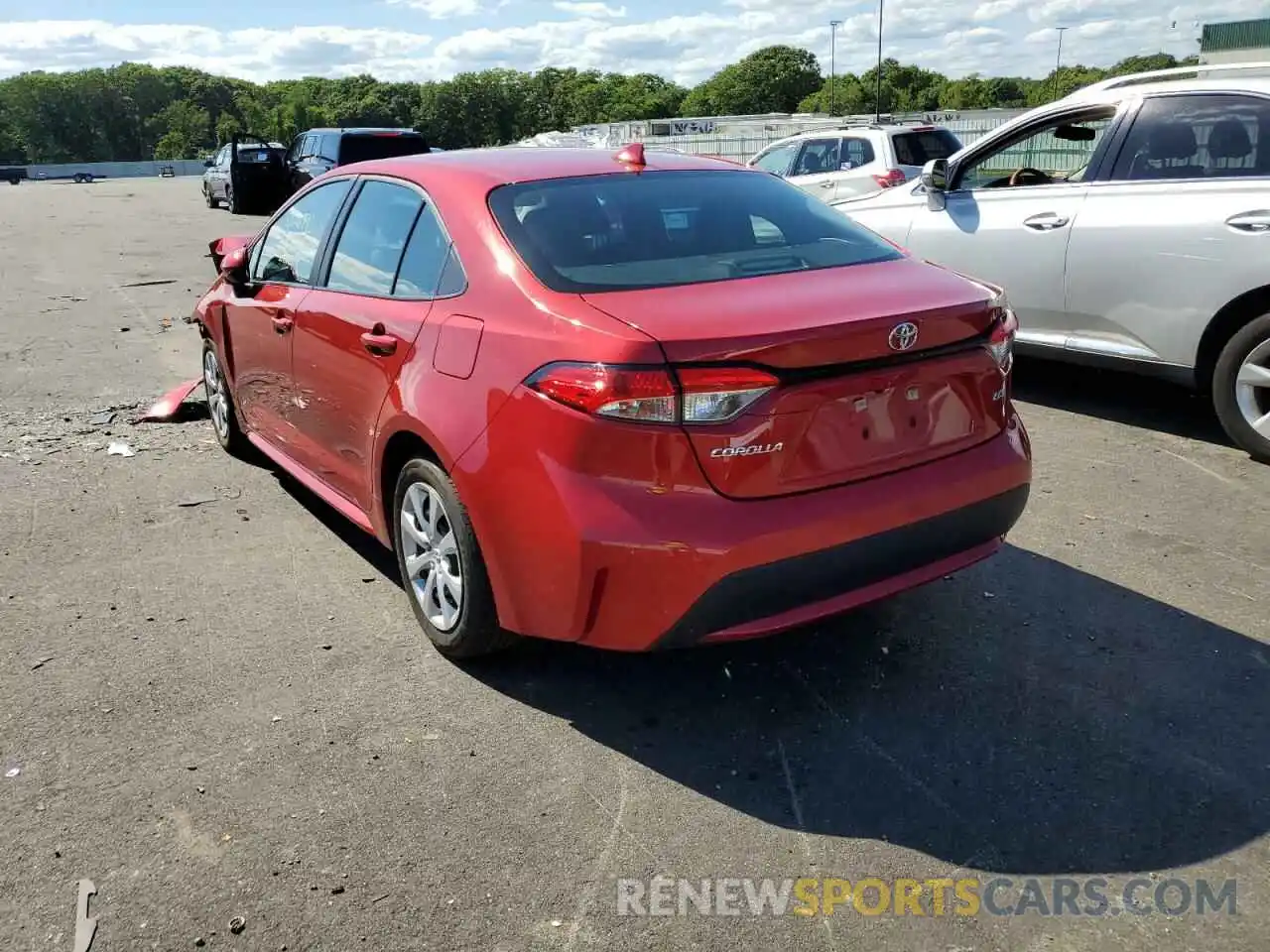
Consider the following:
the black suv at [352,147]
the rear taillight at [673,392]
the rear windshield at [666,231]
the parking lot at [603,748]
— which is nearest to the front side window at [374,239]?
the rear windshield at [666,231]

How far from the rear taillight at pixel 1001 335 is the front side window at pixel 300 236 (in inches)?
102

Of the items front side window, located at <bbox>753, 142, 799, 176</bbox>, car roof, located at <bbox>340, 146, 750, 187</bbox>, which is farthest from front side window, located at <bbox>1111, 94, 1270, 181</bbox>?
front side window, located at <bbox>753, 142, 799, 176</bbox>

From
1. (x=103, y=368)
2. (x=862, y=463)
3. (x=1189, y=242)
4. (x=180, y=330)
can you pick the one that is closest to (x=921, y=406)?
(x=862, y=463)

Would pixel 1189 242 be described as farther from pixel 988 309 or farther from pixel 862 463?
pixel 862 463

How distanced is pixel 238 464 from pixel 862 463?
4110 millimetres

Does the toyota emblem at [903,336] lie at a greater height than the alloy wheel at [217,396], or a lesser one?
greater

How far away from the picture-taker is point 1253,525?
15.2ft

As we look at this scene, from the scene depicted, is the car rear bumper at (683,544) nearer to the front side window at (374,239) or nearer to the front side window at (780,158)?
the front side window at (374,239)

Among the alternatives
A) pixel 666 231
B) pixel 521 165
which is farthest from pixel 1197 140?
pixel 521 165

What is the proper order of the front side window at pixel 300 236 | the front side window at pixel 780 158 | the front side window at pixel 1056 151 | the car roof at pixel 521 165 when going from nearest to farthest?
the car roof at pixel 521 165 → the front side window at pixel 300 236 → the front side window at pixel 1056 151 → the front side window at pixel 780 158

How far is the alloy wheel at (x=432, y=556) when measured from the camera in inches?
136

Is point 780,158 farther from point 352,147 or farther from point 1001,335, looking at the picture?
point 1001,335

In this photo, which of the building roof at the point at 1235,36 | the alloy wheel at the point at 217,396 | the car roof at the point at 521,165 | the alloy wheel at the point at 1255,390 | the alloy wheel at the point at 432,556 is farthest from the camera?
the building roof at the point at 1235,36

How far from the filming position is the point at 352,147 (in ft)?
60.4
